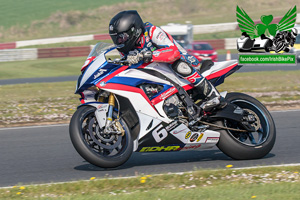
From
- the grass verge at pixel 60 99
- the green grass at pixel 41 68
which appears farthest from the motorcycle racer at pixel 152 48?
the green grass at pixel 41 68

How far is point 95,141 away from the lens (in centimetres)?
556

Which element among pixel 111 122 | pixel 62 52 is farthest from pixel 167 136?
pixel 62 52

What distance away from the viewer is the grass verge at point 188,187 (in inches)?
179

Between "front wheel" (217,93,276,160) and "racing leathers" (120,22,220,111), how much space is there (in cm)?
37

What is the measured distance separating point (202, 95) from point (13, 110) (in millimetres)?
6473

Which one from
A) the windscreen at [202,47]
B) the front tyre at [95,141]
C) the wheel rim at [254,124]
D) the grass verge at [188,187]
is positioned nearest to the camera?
the grass verge at [188,187]

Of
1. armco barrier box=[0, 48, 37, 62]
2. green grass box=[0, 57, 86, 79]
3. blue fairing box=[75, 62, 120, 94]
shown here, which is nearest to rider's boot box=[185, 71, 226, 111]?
blue fairing box=[75, 62, 120, 94]

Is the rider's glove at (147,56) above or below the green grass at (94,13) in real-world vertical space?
below

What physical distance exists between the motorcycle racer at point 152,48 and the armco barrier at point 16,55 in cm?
2791

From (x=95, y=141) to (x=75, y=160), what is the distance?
114 centimetres

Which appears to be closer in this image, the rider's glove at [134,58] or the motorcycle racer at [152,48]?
the rider's glove at [134,58]

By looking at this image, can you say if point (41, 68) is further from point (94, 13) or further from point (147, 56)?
point (94, 13)

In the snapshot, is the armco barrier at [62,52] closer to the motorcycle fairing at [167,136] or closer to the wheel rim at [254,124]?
the wheel rim at [254,124]

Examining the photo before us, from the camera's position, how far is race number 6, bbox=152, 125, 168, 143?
5832 millimetres
